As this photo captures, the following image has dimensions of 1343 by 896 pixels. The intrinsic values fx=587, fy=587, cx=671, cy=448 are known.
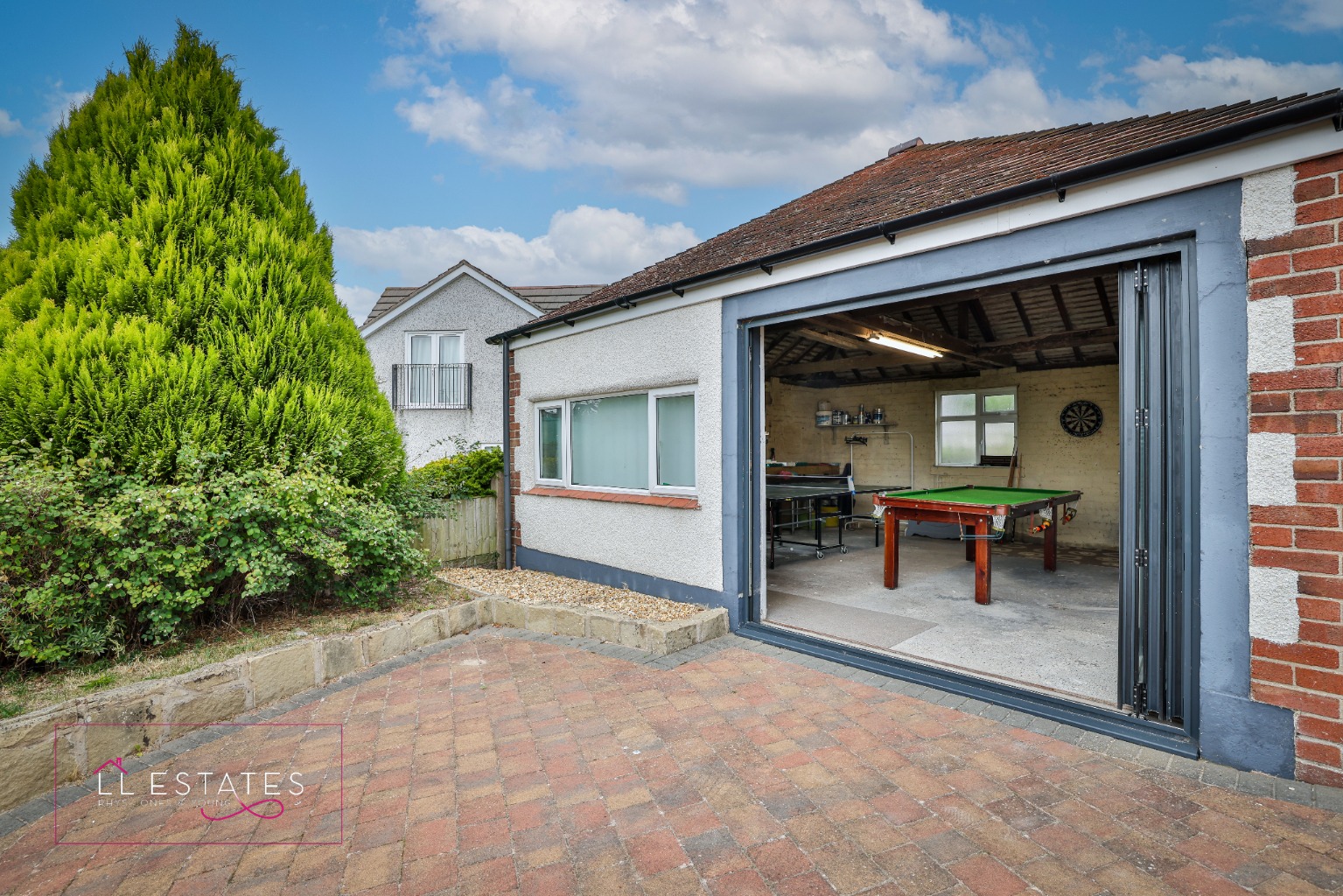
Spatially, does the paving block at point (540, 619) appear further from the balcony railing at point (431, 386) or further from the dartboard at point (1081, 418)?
the balcony railing at point (431, 386)

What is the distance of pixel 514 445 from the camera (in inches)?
302

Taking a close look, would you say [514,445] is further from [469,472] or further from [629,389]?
[629,389]

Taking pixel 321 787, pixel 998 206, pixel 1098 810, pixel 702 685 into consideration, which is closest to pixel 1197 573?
pixel 1098 810

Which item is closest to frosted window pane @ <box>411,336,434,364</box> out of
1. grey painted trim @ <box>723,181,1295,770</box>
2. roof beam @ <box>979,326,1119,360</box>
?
roof beam @ <box>979,326,1119,360</box>

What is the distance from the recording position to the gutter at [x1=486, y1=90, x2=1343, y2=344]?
8.09 ft

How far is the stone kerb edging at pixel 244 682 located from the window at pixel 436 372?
39.6ft

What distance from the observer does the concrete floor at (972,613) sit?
4113 millimetres

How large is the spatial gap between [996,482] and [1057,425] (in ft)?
4.71

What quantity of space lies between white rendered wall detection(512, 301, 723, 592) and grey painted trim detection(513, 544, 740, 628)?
7 centimetres

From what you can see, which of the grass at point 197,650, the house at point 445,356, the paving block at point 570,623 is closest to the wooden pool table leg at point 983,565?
the paving block at point 570,623

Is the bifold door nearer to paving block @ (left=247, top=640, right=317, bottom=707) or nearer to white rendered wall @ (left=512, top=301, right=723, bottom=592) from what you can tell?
white rendered wall @ (left=512, top=301, right=723, bottom=592)

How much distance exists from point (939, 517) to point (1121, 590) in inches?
126

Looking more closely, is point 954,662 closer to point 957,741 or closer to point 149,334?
point 957,741

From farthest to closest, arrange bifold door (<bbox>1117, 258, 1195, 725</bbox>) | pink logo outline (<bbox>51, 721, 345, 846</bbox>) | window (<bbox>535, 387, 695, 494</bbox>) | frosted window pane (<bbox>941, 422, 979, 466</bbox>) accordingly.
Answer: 1. frosted window pane (<bbox>941, 422, 979, 466</bbox>)
2. window (<bbox>535, 387, 695, 494</bbox>)
3. bifold door (<bbox>1117, 258, 1195, 725</bbox>)
4. pink logo outline (<bbox>51, 721, 345, 846</bbox>)
